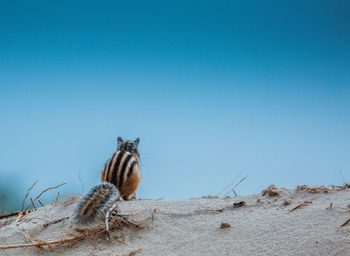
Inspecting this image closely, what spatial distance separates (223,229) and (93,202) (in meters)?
1.50

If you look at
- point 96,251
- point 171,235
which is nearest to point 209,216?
point 171,235

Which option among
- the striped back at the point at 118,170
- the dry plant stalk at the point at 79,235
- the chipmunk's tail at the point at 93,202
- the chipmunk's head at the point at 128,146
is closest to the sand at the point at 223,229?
the dry plant stalk at the point at 79,235

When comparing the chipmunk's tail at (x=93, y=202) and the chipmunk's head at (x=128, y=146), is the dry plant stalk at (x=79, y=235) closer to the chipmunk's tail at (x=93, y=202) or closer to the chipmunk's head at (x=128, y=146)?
the chipmunk's tail at (x=93, y=202)

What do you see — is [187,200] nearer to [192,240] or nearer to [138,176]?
[192,240]

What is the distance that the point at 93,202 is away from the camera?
3.78 meters

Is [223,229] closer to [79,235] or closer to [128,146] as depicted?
[79,235]

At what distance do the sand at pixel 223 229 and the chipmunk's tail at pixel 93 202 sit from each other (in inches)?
7.6

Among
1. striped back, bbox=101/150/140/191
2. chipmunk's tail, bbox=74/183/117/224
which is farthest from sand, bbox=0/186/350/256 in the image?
striped back, bbox=101/150/140/191

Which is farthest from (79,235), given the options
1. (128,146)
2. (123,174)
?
(128,146)

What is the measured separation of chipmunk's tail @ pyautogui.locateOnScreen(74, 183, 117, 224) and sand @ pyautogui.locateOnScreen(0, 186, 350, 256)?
0.19 meters

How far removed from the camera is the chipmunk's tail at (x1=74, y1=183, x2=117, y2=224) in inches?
144

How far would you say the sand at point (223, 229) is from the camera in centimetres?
295

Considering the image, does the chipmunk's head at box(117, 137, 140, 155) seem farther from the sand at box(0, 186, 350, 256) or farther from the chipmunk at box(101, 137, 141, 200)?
the sand at box(0, 186, 350, 256)

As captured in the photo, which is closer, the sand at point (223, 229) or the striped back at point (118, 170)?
the sand at point (223, 229)
